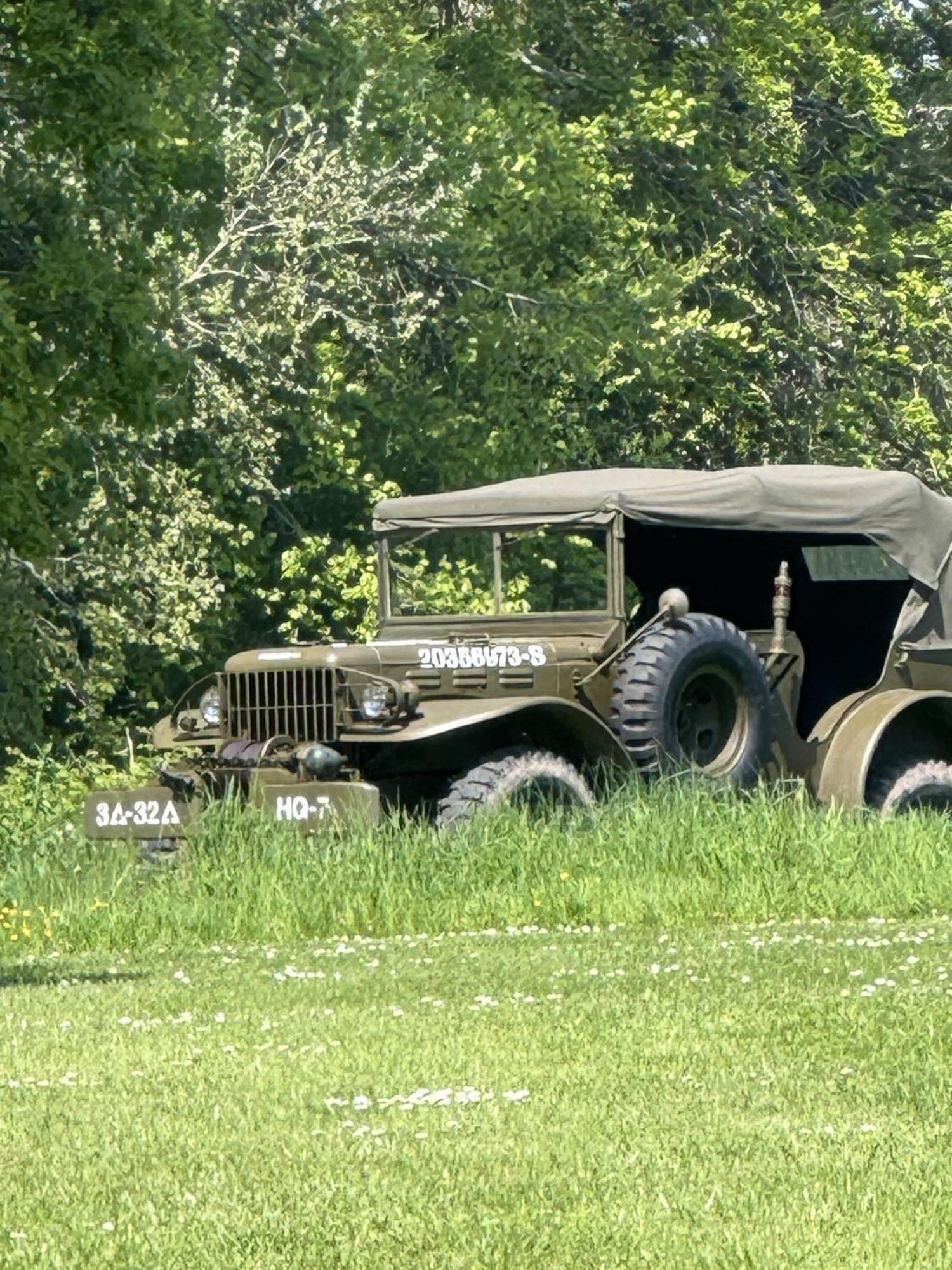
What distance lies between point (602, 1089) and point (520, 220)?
21096 mm

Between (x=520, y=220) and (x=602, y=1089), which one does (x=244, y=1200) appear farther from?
(x=520, y=220)

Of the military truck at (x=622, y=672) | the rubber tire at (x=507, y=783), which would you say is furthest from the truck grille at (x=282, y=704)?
the rubber tire at (x=507, y=783)

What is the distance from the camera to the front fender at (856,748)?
52.6ft

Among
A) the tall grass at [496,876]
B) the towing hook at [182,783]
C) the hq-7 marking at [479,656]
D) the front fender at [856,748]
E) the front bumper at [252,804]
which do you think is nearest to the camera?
the tall grass at [496,876]

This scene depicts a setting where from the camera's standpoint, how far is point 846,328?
31.8m

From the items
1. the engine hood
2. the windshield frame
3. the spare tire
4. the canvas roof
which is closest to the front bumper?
the engine hood

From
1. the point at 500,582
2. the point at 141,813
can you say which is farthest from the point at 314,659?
the point at 500,582

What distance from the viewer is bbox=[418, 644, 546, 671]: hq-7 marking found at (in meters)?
15.2

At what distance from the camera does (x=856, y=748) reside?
635 inches

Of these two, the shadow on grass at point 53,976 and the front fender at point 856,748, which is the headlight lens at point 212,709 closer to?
the front fender at point 856,748

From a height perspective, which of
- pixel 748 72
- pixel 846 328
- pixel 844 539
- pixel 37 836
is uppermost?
pixel 748 72

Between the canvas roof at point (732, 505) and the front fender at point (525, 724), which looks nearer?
the front fender at point (525, 724)

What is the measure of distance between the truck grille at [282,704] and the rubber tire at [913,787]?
12.3ft

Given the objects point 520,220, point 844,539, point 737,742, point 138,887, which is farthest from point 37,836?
point 520,220
